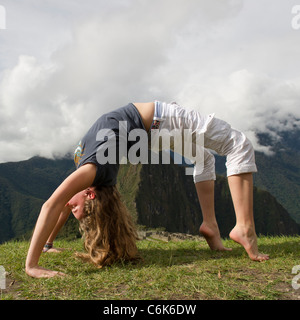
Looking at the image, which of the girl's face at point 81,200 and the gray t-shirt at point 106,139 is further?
the girl's face at point 81,200

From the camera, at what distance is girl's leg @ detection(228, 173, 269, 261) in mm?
3980

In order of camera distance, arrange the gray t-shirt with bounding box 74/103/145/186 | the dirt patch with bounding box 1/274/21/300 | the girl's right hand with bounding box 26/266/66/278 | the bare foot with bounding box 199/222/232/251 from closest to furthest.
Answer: the dirt patch with bounding box 1/274/21/300 < the girl's right hand with bounding box 26/266/66/278 < the gray t-shirt with bounding box 74/103/145/186 < the bare foot with bounding box 199/222/232/251

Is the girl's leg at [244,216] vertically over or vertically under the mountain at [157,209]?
over

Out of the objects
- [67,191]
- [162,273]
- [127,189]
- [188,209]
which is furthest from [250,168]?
[188,209]

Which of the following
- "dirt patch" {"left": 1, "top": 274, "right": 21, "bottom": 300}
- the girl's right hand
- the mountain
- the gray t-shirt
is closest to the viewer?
"dirt patch" {"left": 1, "top": 274, "right": 21, "bottom": 300}

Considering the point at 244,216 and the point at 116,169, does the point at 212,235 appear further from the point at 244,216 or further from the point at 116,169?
the point at 116,169

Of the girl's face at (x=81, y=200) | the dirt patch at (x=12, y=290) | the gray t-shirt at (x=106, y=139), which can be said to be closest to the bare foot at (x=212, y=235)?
the gray t-shirt at (x=106, y=139)

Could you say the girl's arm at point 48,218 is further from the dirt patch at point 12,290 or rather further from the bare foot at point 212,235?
the bare foot at point 212,235

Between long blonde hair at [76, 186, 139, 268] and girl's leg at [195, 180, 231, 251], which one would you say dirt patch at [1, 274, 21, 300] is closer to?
long blonde hair at [76, 186, 139, 268]

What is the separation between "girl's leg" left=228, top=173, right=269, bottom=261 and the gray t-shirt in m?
1.45

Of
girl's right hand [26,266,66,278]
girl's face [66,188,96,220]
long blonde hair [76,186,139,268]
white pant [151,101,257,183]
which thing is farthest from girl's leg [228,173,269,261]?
girl's right hand [26,266,66,278]

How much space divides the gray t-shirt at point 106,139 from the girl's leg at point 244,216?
145 cm

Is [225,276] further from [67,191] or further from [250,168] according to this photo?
[67,191]

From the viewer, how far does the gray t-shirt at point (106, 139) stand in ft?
12.7
